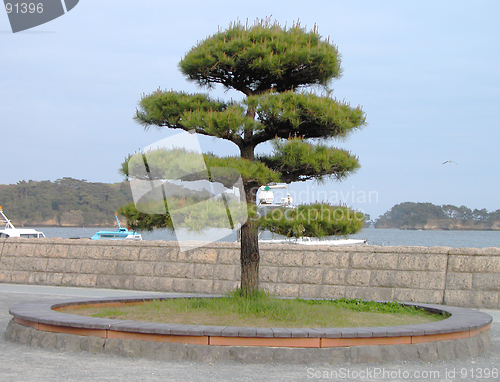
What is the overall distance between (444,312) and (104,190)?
82510 millimetres

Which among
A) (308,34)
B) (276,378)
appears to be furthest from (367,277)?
(276,378)

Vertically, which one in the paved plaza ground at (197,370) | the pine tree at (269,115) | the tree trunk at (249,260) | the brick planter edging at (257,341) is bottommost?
the paved plaza ground at (197,370)

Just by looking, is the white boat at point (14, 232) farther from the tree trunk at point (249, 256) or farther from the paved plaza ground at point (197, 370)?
the paved plaza ground at point (197, 370)

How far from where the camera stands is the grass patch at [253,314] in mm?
6664

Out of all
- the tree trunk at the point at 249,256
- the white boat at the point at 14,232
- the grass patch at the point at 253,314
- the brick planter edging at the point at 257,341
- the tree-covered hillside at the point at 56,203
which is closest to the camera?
the brick planter edging at the point at 257,341

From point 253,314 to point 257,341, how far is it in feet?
4.54

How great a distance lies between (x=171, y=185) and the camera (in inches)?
288

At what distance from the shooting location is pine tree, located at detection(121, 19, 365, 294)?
6961 mm

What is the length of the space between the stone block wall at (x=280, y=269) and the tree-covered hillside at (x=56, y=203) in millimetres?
72200

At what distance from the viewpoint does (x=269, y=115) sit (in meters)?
7.27

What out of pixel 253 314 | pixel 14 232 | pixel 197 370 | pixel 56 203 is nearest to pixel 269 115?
pixel 253 314

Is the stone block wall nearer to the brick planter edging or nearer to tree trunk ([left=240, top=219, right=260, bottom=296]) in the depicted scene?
tree trunk ([left=240, top=219, right=260, bottom=296])

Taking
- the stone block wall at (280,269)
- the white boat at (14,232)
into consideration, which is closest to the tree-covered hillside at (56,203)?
the white boat at (14,232)

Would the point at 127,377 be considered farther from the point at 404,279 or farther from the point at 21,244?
the point at 21,244
